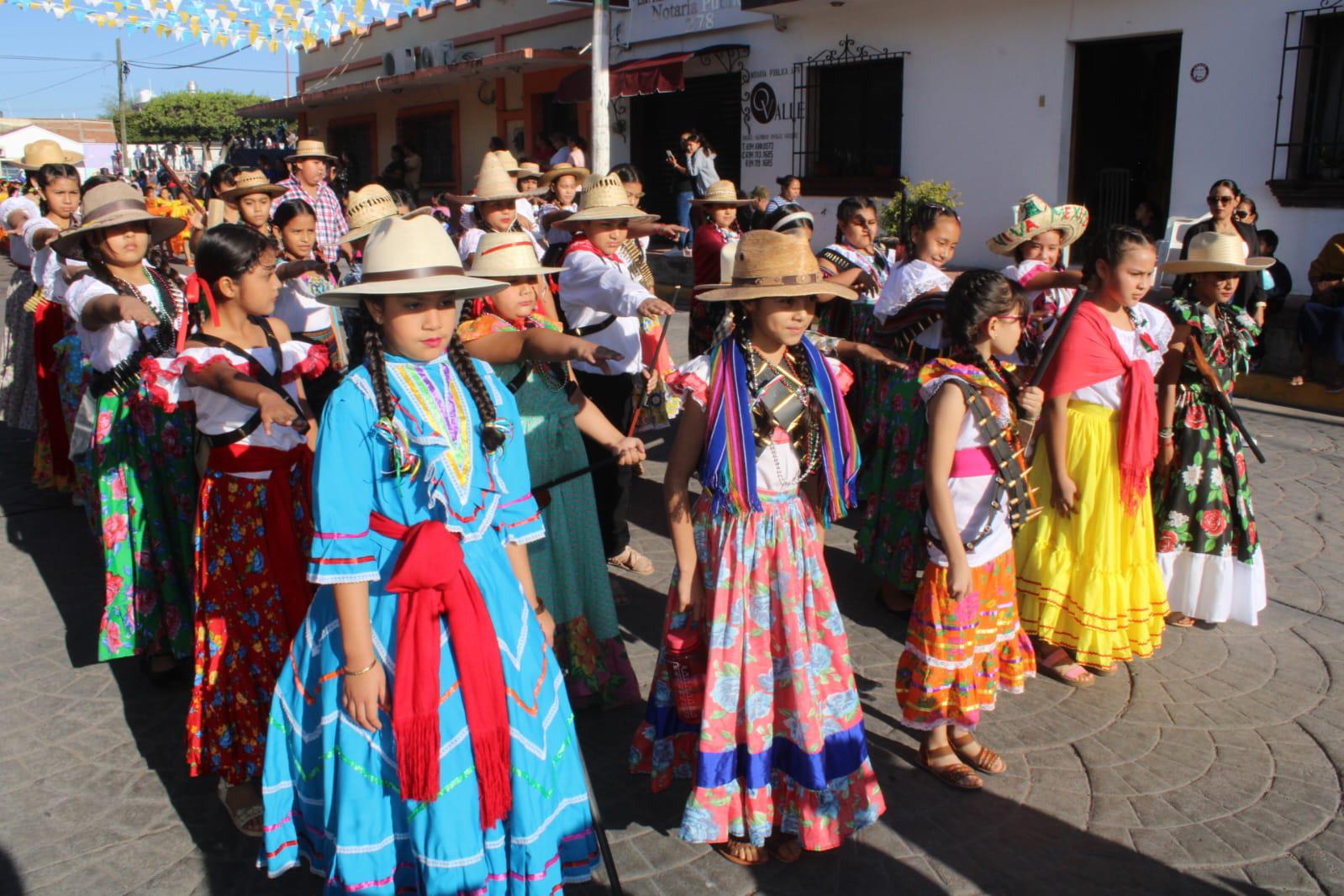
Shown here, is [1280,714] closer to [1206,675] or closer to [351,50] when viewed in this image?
[1206,675]

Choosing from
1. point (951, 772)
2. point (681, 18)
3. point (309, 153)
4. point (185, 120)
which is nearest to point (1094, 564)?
point (951, 772)

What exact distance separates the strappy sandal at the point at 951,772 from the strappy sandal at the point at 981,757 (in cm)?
3

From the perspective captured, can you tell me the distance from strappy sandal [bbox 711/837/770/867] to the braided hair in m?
1.65

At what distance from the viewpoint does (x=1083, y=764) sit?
367 centimetres

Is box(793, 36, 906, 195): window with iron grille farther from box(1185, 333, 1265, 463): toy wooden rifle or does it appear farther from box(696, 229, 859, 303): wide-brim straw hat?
box(696, 229, 859, 303): wide-brim straw hat

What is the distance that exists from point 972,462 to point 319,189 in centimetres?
568

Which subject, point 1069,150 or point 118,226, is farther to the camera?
point 1069,150

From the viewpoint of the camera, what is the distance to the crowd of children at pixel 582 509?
8.18 ft

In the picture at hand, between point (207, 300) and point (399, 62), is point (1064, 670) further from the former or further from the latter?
point (399, 62)

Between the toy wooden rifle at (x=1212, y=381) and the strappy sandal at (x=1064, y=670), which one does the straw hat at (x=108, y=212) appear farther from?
the toy wooden rifle at (x=1212, y=381)

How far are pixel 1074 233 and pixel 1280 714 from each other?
92.0 inches

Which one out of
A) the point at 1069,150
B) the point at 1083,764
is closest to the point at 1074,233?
the point at 1083,764

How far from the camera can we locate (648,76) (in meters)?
16.8

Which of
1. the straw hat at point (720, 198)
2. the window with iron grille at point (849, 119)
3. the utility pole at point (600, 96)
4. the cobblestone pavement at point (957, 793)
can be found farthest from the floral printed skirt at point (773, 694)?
the window with iron grille at point (849, 119)
